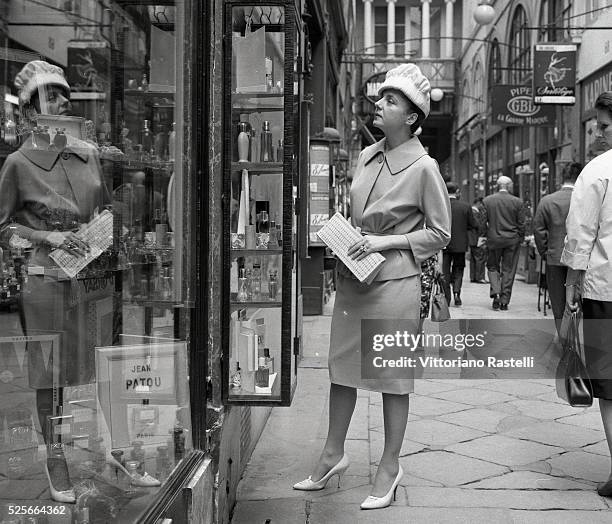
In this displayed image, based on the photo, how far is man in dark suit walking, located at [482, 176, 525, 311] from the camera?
11531 millimetres

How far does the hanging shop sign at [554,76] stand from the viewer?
15.0 metres

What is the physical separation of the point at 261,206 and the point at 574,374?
161 centimetres

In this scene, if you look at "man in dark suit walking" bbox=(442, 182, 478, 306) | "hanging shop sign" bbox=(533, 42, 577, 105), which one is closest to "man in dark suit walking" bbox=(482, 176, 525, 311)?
"man in dark suit walking" bbox=(442, 182, 478, 306)

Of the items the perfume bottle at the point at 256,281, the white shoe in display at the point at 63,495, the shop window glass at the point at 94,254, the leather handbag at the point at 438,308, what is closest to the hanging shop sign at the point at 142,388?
the shop window glass at the point at 94,254

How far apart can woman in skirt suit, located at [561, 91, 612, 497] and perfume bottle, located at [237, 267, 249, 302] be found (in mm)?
1494

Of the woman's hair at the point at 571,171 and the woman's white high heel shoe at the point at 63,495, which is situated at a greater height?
the woman's hair at the point at 571,171

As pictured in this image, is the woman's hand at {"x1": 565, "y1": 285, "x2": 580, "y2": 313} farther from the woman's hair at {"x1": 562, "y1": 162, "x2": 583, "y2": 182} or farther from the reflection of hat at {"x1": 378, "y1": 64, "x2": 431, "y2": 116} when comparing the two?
the woman's hair at {"x1": 562, "y1": 162, "x2": 583, "y2": 182}

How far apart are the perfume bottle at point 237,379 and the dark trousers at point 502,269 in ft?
26.8

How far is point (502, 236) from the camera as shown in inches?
457

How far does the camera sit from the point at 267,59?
3693mm

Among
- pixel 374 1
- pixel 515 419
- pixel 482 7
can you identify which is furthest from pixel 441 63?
pixel 515 419

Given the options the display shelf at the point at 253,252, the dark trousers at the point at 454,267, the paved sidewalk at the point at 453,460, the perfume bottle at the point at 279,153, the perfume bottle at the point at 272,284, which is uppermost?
the perfume bottle at the point at 279,153

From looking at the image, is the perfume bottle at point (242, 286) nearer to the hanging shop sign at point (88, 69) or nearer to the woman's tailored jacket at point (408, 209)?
the woman's tailored jacket at point (408, 209)

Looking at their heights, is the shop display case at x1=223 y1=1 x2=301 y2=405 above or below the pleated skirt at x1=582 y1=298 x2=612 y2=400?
above
